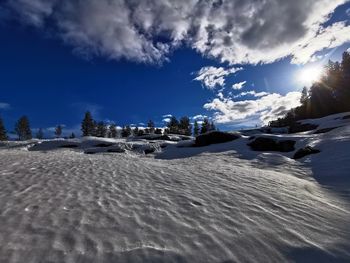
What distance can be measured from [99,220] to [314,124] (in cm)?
4401

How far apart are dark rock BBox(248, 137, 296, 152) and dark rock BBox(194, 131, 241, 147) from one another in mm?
6571

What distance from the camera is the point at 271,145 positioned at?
2573 centimetres

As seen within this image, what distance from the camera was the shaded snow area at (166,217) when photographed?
4.78 metres

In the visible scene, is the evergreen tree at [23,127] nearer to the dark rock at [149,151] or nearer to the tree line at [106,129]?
the tree line at [106,129]

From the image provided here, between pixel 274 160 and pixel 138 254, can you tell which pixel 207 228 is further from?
pixel 274 160

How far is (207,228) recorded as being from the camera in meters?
5.86

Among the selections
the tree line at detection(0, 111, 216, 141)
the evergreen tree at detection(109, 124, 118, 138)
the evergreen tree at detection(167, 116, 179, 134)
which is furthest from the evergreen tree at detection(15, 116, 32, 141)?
the evergreen tree at detection(167, 116, 179, 134)

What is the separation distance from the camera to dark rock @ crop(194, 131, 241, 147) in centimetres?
3316

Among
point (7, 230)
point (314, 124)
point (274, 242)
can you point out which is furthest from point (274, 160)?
point (314, 124)

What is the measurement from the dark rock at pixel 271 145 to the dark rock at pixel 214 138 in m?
6.57

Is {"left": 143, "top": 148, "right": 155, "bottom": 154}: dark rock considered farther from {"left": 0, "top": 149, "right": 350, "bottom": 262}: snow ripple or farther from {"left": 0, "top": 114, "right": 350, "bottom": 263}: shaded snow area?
{"left": 0, "top": 149, "right": 350, "bottom": 262}: snow ripple

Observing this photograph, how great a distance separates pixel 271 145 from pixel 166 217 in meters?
21.7

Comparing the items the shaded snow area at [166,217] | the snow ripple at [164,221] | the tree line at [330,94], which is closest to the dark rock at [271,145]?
the shaded snow area at [166,217]

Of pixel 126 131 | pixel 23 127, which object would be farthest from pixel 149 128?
pixel 23 127
